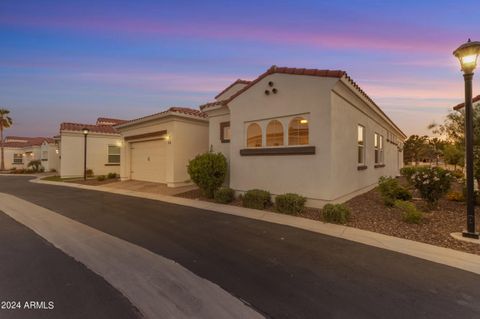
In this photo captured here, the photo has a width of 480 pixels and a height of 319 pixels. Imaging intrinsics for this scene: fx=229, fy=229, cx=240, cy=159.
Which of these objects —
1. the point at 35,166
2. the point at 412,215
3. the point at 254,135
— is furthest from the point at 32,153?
the point at 412,215

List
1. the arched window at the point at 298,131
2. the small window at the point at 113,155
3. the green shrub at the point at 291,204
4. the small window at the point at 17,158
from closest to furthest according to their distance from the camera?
1. the green shrub at the point at 291,204
2. the arched window at the point at 298,131
3. the small window at the point at 113,155
4. the small window at the point at 17,158

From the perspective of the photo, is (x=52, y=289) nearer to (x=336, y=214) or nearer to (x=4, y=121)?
(x=336, y=214)

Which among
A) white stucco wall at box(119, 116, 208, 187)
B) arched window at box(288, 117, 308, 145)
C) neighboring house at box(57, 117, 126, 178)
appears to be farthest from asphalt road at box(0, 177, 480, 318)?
neighboring house at box(57, 117, 126, 178)

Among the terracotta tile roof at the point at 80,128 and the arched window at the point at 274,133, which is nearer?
the arched window at the point at 274,133

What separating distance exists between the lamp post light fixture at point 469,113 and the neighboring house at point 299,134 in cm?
306

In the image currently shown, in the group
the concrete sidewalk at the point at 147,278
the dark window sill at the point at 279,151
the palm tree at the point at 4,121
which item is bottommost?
the concrete sidewalk at the point at 147,278

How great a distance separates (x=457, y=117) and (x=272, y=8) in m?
8.75

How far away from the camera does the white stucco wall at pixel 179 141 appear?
13.1 m

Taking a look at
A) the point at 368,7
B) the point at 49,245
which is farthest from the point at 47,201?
the point at 368,7

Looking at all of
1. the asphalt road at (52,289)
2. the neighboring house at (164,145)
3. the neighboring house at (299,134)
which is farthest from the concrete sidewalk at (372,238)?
the neighboring house at (164,145)

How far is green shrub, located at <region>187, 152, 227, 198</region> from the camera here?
9.78 metres

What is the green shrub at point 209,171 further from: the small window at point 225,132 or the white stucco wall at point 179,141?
the white stucco wall at point 179,141

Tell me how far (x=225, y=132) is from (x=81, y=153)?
16.8 meters

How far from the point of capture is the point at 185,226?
6215 millimetres
